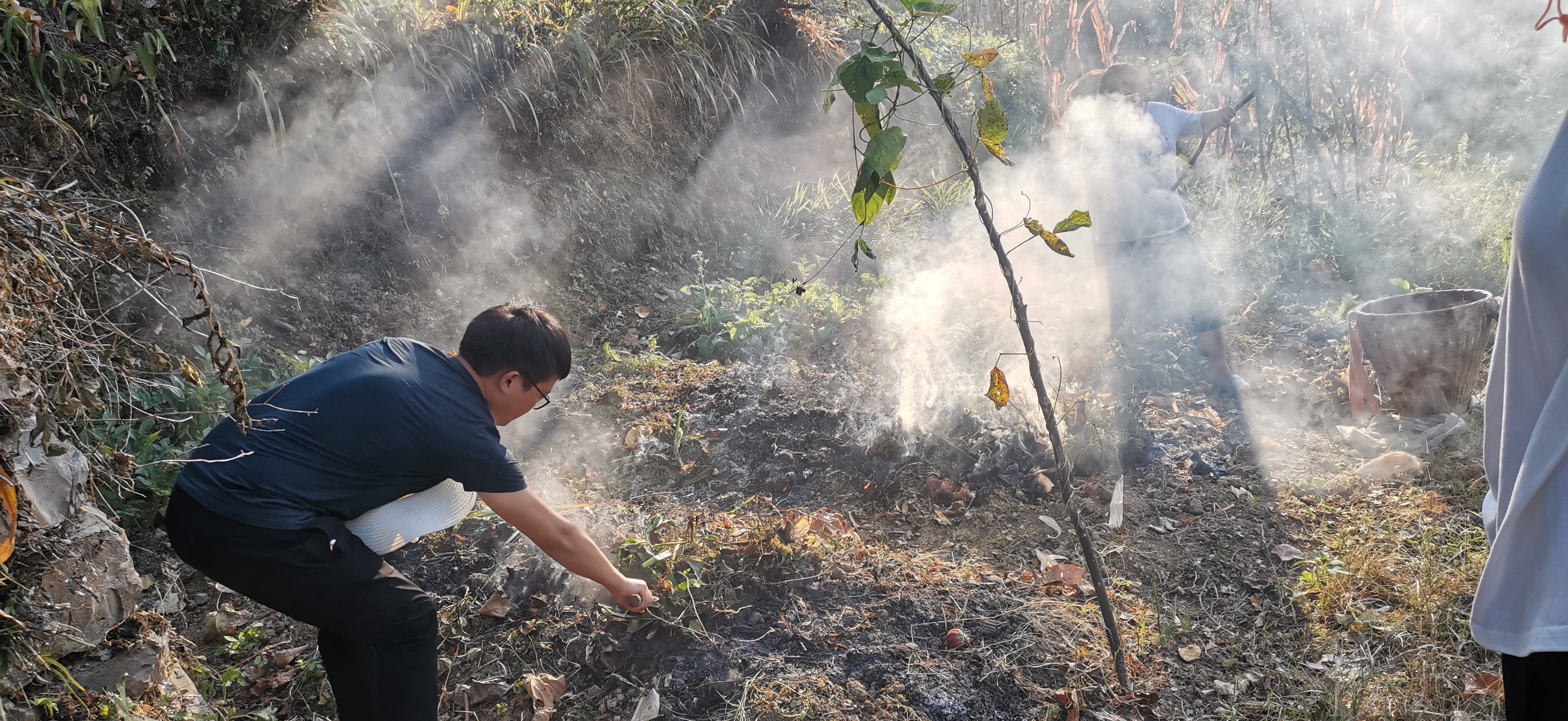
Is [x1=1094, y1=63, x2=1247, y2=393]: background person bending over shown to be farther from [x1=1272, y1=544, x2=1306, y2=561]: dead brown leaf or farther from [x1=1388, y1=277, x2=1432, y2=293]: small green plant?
[x1=1272, y1=544, x2=1306, y2=561]: dead brown leaf

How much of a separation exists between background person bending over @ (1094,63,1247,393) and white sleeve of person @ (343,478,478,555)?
4.08 metres

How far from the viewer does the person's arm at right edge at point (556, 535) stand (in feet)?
7.14

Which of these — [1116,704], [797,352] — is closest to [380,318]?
[797,352]

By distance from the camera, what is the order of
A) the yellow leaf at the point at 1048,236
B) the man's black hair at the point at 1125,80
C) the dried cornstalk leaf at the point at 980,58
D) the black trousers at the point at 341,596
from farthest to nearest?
the man's black hair at the point at 1125,80 → the black trousers at the point at 341,596 → the yellow leaf at the point at 1048,236 → the dried cornstalk leaf at the point at 980,58

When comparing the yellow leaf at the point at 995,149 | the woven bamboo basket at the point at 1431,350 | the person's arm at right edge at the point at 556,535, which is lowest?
the person's arm at right edge at the point at 556,535

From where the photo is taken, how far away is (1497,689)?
7.66ft

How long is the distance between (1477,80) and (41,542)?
37.9ft

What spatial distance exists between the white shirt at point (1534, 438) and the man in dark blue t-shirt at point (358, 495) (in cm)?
200

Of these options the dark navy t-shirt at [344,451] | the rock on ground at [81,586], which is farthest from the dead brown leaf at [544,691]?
the rock on ground at [81,586]

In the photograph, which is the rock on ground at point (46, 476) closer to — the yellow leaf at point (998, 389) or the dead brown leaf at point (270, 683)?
the dead brown leaf at point (270, 683)

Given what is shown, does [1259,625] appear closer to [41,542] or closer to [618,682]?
[618,682]

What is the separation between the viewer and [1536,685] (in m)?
1.37

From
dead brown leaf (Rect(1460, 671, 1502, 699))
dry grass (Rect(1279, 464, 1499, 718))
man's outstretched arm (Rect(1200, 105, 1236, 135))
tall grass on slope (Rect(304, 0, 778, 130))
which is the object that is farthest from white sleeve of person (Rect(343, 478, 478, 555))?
man's outstretched arm (Rect(1200, 105, 1236, 135))

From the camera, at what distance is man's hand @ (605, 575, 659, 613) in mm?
2355
